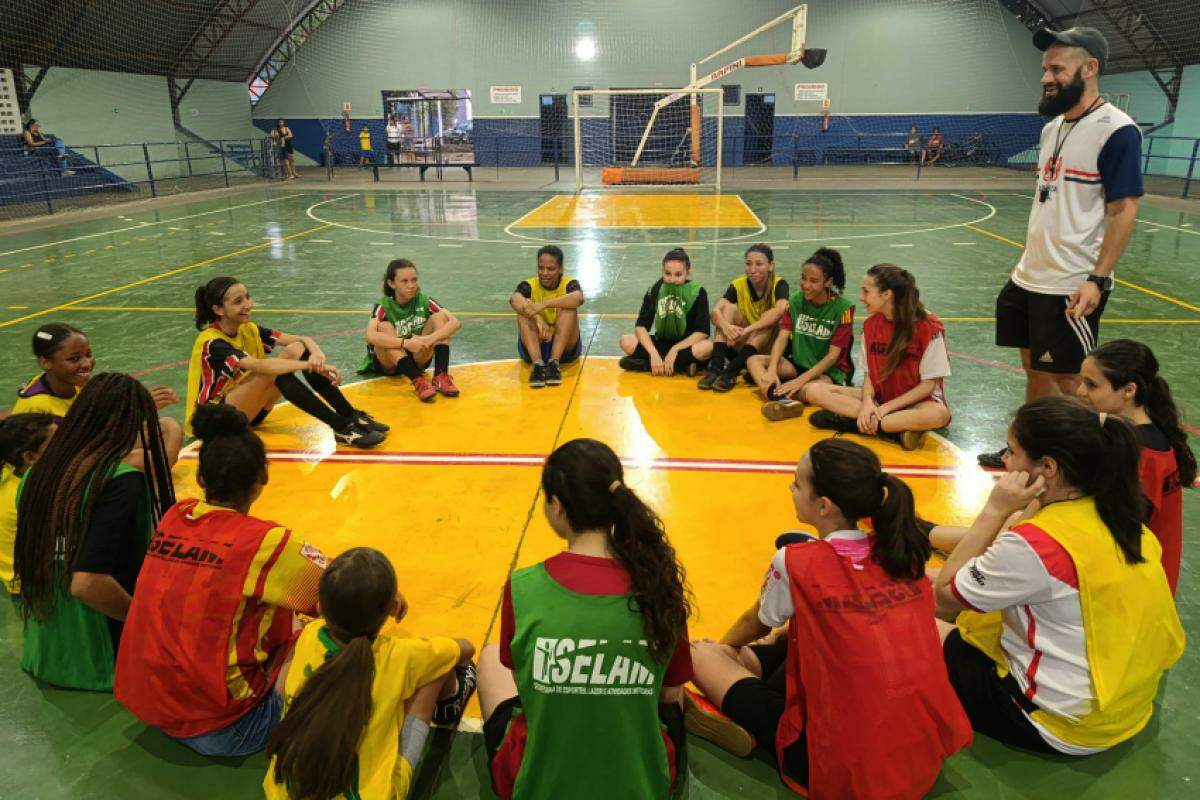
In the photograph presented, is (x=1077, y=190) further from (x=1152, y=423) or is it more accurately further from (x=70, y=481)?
(x=70, y=481)

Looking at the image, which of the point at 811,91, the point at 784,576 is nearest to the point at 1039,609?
the point at 784,576

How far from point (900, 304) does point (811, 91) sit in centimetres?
2451

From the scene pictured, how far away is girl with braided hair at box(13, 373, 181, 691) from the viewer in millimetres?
2357

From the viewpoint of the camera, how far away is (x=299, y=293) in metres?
8.71

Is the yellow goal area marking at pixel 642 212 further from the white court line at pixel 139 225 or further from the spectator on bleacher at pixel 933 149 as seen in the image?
the spectator on bleacher at pixel 933 149

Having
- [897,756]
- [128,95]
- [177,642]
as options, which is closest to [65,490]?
[177,642]

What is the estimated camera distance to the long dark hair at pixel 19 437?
2.68 m

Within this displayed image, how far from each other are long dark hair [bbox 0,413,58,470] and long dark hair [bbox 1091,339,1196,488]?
374 centimetres

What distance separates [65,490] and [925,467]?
13.0 feet

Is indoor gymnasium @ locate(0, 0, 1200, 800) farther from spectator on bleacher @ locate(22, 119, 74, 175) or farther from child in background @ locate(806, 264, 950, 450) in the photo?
spectator on bleacher @ locate(22, 119, 74, 175)

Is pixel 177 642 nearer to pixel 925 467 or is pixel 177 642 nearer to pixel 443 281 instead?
pixel 925 467

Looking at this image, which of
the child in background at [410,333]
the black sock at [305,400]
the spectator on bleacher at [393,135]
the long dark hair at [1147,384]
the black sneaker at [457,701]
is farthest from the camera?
the spectator on bleacher at [393,135]

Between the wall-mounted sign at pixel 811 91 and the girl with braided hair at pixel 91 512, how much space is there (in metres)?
27.1

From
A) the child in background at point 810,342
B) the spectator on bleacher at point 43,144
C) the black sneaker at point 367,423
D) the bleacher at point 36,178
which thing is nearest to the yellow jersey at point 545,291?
the child in background at point 810,342
